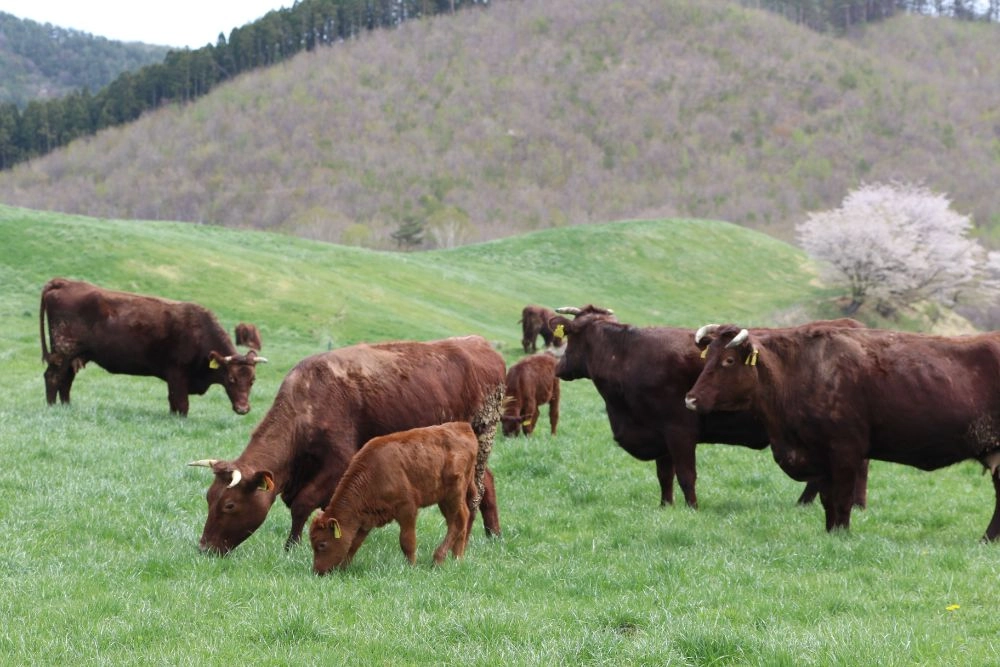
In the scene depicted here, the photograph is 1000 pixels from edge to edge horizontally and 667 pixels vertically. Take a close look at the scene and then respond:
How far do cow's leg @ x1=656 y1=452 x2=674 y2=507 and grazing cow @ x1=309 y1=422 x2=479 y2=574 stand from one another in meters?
4.05

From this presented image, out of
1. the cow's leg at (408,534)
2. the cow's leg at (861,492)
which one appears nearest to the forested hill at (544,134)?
the cow's leg at (861,492)

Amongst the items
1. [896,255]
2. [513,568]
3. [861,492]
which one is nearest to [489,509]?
[513,568]

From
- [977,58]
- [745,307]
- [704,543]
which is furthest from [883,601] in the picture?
[977,58]

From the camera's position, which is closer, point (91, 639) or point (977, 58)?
point (91, 639)

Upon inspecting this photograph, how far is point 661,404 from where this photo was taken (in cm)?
1245

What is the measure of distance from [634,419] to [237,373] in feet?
27.4

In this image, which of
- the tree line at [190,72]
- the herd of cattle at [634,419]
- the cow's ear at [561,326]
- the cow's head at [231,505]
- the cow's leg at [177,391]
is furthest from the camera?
the tree line at [190,72]

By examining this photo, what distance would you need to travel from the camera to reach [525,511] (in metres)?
11.7

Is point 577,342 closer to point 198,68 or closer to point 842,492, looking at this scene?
point 842,492

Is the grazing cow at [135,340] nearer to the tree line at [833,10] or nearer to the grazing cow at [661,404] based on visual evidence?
the grazing cow at [661,404]

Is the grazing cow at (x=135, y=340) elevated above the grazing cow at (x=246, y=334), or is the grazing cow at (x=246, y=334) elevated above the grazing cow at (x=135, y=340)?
the grazing cow at (x=135, y=340)

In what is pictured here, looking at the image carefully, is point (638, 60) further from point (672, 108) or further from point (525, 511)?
point (525, 511)

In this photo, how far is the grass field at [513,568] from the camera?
6.59 m

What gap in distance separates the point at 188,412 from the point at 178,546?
9982mm
